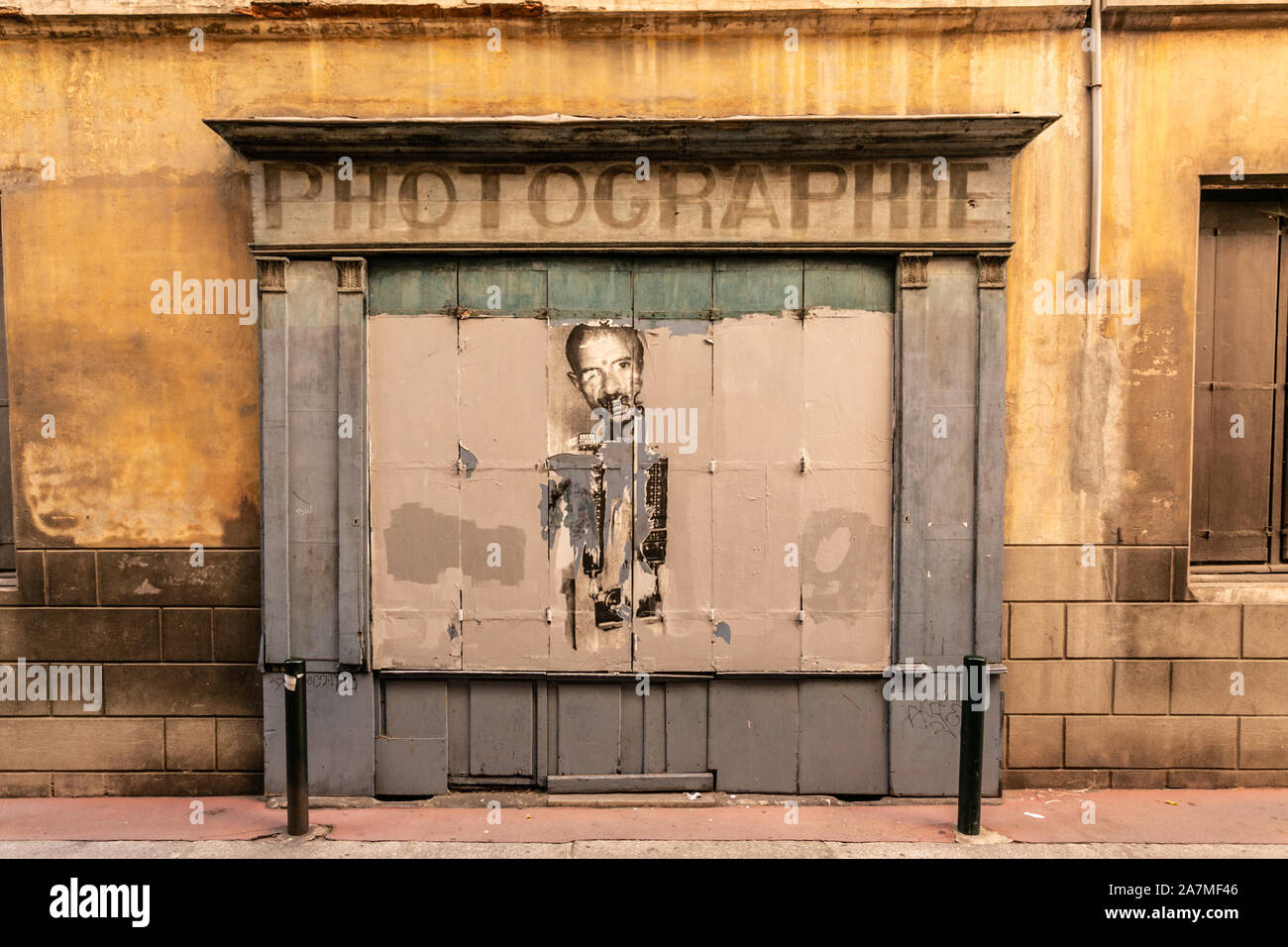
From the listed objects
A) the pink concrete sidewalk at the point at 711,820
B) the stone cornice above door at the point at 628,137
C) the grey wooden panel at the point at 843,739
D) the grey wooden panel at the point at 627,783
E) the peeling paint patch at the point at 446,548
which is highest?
the stone cornice above door at the point at 628,137

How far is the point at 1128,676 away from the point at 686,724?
3.26 metres

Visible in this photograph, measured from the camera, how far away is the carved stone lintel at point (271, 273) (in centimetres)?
545

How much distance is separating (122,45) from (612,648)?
5522mm

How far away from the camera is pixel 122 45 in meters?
5.56

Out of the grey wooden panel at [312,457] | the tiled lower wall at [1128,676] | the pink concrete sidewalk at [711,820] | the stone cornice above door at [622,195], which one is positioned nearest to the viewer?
the pink concrete sidewalk at [711,820]

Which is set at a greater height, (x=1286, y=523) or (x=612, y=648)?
(x=1286, y=523)

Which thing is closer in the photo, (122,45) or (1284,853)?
(1284,853)

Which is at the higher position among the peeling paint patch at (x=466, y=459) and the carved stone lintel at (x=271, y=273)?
the carved stone lintel at (x=271, y=273)

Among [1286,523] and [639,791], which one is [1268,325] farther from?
[639,791]

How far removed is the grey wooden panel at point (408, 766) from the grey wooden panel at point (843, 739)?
8.57ft

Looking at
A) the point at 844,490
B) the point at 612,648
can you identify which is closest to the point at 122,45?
the point at 612,648

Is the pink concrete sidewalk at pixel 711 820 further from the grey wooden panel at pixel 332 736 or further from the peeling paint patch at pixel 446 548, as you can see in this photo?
the peeling paint patch at pixel 446 548

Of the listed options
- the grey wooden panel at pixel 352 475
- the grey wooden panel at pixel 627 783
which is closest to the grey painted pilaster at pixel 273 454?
the grey wooden panel at pixel 352 475

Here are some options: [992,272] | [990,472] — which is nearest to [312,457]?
[990,472]
